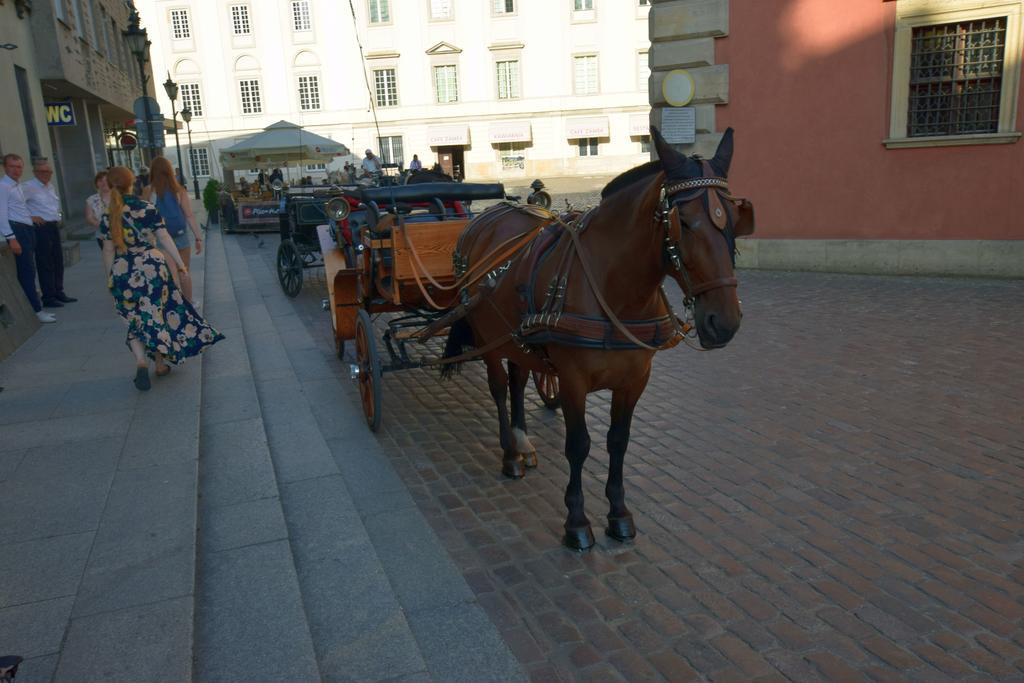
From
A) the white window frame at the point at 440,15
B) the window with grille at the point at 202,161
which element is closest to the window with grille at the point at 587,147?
the white window frame at the point at 440,15

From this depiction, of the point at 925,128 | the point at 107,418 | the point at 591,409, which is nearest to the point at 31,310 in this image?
the point at 107,418

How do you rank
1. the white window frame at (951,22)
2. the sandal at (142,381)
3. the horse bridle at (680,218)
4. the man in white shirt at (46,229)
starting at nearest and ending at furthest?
the horse bridle at (680,218)
the sandal at (142,381)
the man in white shirt at (46,229)
the white window frame at (951,22)

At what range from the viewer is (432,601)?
144 inches

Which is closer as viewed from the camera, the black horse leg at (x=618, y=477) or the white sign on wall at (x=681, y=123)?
the black horse leg at (x=618, y=477)

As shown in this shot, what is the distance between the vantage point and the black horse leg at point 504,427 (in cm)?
505

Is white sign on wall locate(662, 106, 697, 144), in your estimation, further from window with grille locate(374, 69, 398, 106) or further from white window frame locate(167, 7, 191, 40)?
white window frame locate(167, 7, 191, 40)

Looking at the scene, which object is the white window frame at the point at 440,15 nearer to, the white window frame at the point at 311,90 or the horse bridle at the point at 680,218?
the white window frame at the point at 311,90

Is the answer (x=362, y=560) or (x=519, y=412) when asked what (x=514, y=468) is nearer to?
(x=519, y=412)

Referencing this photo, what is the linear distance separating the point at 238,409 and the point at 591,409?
2802 mm

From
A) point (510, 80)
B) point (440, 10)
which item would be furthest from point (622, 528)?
point (440, 10)

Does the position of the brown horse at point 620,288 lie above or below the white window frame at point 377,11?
below

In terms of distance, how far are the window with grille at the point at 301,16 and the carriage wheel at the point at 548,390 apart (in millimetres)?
45484

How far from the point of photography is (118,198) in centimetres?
663

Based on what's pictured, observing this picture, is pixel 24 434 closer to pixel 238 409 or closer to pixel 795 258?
pixel 238 409
